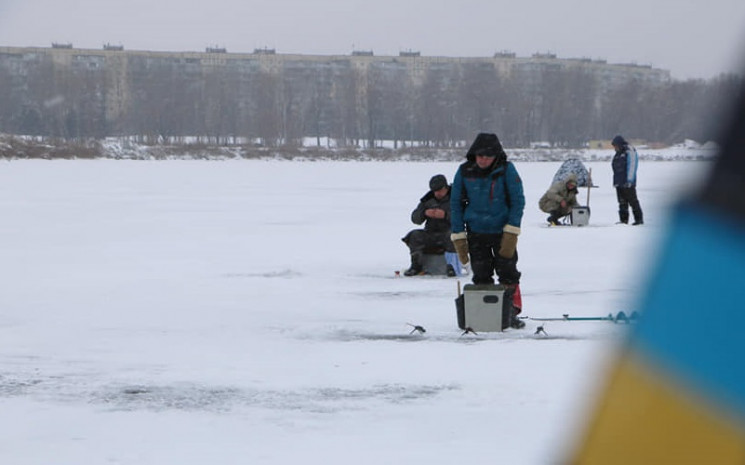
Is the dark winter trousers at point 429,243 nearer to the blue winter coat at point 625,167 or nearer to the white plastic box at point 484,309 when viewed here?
the white plastic box at point 484,309

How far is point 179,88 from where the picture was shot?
133250 mm

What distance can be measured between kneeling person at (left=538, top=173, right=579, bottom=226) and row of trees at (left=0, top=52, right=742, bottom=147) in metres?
90.0

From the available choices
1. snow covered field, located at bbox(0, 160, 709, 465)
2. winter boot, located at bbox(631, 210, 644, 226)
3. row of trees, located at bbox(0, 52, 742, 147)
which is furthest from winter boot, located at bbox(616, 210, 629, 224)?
row of trees, located at bbox(0, 52, 742, 147)

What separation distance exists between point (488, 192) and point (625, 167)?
11190mm

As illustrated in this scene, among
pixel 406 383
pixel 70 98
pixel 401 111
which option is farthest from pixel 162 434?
pixel 401 111

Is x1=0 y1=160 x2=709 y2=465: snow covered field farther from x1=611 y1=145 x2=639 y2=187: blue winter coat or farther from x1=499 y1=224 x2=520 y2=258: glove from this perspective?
x1=611 y1=145 x2=639 y2=187: blue winter coat

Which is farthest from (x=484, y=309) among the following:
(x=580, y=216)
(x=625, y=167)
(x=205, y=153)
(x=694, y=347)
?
(x=205, y=153)

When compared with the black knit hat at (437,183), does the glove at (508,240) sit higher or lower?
lower

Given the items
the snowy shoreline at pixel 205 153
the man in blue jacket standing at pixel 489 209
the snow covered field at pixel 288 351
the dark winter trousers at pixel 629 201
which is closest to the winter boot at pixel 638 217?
the dark winter trousers at pixel 629 201

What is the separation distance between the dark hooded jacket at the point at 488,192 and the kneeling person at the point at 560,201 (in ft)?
37.8

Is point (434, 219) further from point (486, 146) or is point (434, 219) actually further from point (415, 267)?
point (486, 146)

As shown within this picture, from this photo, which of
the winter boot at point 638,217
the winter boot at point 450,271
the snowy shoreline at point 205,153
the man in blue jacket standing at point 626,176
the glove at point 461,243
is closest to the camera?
the glove at point 461,243

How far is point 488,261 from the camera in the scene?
9.27m

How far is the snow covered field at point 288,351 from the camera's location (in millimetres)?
5215
